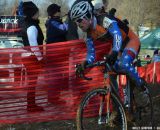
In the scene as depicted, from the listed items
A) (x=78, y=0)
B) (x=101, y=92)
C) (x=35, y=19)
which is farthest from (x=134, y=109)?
(x=35, y=19)

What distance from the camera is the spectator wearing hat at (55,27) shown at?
7316 mm

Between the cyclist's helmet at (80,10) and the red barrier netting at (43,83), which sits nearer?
the cyclist's helmet at (80,10)

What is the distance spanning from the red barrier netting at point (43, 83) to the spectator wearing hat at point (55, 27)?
892 mm

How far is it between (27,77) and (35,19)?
1.08m

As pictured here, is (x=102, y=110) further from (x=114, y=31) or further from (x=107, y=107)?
(x=114, y=31)

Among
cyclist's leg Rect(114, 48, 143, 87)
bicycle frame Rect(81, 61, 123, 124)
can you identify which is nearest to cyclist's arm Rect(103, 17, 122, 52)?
bicycle frame Rect(81, 61, 123, 124)

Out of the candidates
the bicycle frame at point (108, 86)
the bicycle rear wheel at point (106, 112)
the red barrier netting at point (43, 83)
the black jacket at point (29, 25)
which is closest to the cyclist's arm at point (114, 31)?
the bicycle frame at point (108, 86)

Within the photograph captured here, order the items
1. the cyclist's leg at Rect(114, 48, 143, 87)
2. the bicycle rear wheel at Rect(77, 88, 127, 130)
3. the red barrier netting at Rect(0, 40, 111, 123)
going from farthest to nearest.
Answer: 1. the red barrier netting at Rect(0, 40, 111, 123)
2. the cyclist's leg at Rect(114, 48, 143, 87)
3. the bicycle rear wheel at Rect(77, 88, 127, 130)

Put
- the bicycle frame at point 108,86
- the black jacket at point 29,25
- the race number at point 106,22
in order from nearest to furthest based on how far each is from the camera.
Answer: the bicycle frame at point 108,86, the race number at point 106,22, the black jacket at point 29,25

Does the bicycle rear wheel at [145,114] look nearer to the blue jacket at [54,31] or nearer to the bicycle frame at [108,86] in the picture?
the bicycle frame at [108,86]

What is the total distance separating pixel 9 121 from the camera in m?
6.31

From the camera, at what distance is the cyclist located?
5222 mm

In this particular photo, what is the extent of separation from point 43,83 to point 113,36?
1.62m

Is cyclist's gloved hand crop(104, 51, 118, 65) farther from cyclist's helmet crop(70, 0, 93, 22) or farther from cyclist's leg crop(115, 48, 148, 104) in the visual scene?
cyclist's helmet crop(70, 0, 93, 22)
